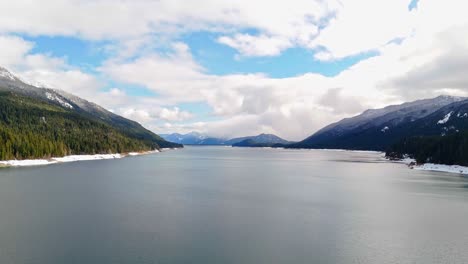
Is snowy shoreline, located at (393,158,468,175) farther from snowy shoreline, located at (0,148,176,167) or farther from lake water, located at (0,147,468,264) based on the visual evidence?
snowy shoreline, located at (0,148,176,167)

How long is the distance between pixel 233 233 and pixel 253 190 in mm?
33276

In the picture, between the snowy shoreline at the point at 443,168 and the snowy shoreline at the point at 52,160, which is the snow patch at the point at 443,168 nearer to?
the snowy shoreline at the point at 443,168

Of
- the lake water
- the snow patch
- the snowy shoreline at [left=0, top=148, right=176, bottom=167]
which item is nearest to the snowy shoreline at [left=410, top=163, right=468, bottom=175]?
the snow patch

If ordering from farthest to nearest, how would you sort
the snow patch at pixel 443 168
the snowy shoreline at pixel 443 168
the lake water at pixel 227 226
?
→ the snow patch at pixel 443 168 → the snowy shoreline at pixel 443 168 → the lake water at pixel 227 226

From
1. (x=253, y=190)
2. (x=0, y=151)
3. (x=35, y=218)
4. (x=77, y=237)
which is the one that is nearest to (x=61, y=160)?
(x=0, y=151)

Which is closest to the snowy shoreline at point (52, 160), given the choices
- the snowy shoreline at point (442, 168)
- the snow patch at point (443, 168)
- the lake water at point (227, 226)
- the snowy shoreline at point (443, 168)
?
the lake water at point (227, 226)

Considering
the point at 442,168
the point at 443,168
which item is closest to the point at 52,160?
the point at 442,168

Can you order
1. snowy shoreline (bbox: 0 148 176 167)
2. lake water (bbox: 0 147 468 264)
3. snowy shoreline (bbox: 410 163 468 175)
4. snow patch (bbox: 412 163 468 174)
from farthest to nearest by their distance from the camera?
snowy shoreline (bbox: 0 148 176 167) → snow patch (bbox: 412 163 468 174) → snowy shoreline (bbox: 410 163 468 175) → lake water (bbox: 0 147 468 264)

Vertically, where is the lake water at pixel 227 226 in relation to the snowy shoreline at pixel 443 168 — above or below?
below

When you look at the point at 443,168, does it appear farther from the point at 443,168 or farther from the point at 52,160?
the point at 52,160

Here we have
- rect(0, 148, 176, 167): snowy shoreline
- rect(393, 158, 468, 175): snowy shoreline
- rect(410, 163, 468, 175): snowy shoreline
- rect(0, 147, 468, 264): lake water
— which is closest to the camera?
rect(0, 147, 468, 264): lake water

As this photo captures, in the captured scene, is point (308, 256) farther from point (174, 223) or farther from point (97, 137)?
point (97, 137)

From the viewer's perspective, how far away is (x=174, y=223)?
38.3 meters

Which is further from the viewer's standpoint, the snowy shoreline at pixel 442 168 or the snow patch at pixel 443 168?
the snow patch at pixel 443 168
